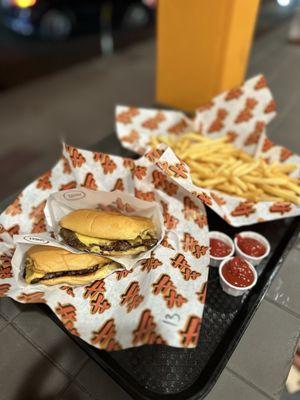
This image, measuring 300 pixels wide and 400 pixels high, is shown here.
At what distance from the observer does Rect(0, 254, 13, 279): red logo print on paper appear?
1.31 meters

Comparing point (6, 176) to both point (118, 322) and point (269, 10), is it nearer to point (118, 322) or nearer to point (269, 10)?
point (118, 322)

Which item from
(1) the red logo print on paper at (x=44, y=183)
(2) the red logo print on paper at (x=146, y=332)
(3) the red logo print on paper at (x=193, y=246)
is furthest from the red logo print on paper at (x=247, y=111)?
(2) the red logo print on paper at (x=146, y=332)

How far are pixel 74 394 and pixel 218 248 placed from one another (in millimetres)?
889

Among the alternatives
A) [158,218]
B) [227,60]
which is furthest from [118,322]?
[227,60]

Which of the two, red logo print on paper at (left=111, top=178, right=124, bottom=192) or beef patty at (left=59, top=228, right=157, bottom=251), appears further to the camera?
A: red logo print on paper at (left=111, top=178, right=124, bottom=192)

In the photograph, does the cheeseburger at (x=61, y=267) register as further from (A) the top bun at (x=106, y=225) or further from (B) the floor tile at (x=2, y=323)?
(B) the floor tile at (x=2, y=323)

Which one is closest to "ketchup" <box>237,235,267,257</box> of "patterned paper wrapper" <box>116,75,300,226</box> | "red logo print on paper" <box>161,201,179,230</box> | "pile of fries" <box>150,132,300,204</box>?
"pile of fries" <box>150,132,300,204</box>

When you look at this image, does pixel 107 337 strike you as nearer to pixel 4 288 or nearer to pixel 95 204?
pixel 4 288

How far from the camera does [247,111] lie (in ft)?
7.20

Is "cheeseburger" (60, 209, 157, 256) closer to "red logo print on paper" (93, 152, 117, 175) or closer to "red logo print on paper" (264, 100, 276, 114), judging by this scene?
"red logo print on paper" (93, 152, 117, 175)

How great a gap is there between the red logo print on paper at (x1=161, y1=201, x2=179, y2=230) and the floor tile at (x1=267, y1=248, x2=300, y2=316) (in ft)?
1.84

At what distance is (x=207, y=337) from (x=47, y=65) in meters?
4.71

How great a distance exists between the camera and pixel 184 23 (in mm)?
2582

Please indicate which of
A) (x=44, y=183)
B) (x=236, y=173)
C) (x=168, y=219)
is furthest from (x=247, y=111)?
(x=44, y=183)
